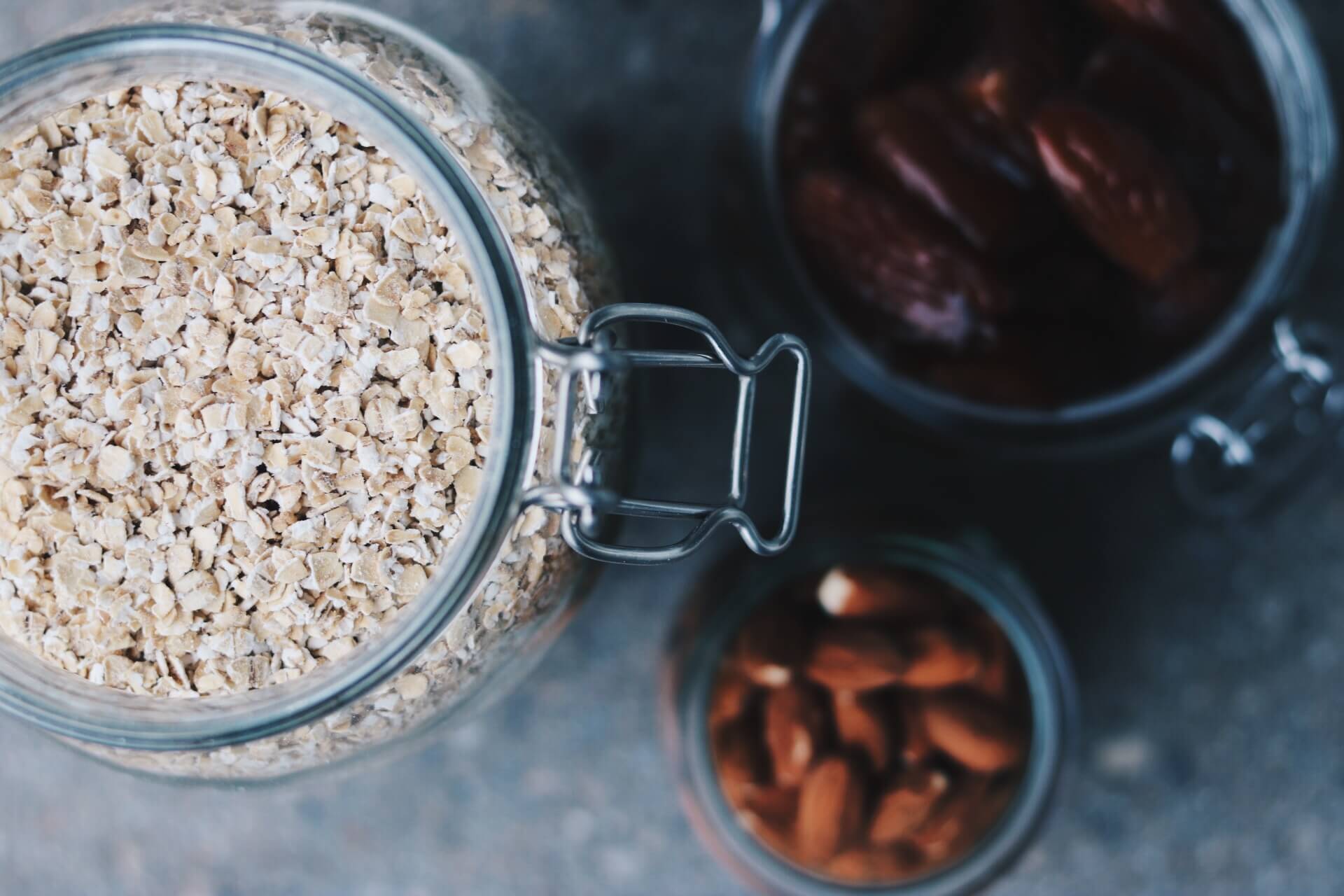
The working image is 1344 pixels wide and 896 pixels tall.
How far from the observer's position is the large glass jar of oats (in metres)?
0.38

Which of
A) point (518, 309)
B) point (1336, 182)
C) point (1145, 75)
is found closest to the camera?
point (518, 309)

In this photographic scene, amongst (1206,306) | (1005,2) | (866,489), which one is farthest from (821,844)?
(1005,2)

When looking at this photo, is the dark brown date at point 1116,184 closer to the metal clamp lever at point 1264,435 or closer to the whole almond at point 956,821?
the metal clamp lever at point 1264,435

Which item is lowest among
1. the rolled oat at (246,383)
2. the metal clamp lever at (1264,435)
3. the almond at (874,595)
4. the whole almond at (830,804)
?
the whole almond at (830,804)

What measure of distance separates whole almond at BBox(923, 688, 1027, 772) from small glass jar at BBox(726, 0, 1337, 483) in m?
0.14

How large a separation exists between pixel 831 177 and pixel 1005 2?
0.40 feet

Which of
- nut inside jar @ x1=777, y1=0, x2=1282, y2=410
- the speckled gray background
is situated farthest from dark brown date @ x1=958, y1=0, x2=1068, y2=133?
the speckled gray background

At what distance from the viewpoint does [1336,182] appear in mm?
630

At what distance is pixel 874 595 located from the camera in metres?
0.54

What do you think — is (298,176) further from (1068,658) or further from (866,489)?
(1068,658)

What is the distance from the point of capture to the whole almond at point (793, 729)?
21.8 inches

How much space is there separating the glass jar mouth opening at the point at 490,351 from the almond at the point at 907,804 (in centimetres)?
29

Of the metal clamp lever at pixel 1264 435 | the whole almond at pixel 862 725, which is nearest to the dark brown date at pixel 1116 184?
the metal clamp lever at pixel 1264 435

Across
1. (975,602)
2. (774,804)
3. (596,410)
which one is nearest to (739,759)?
(774,804)
